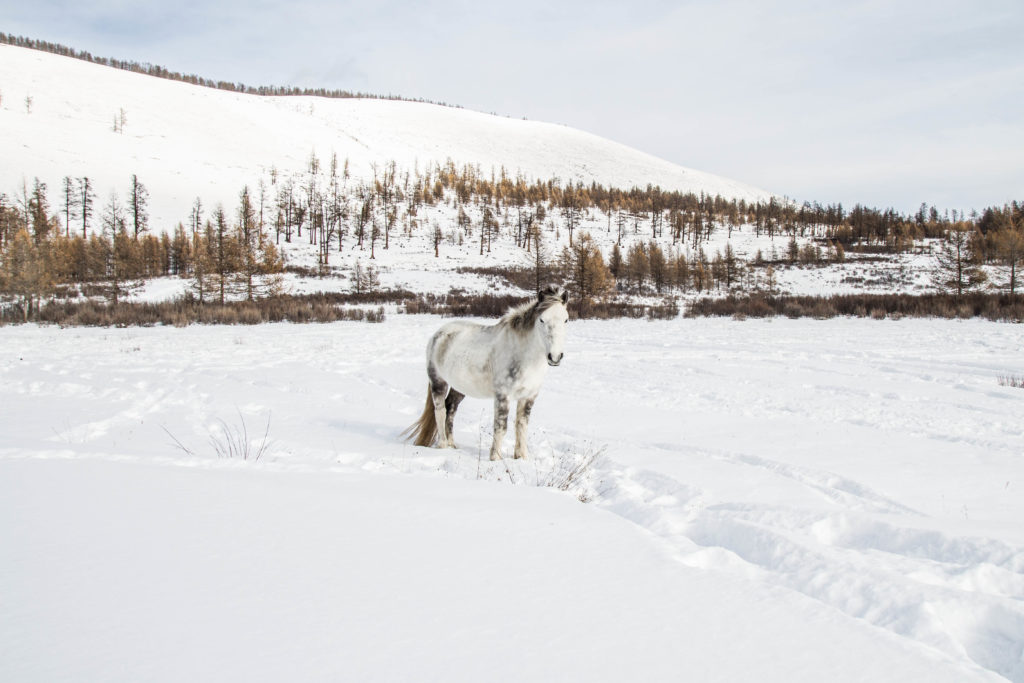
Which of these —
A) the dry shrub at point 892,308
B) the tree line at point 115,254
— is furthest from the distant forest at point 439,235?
the dry shrub at point 892,308

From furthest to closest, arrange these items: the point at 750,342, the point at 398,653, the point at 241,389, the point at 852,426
Answer: the point at 750,342 → the point at 241,389 → the point at 852,426 → the point at 398,653

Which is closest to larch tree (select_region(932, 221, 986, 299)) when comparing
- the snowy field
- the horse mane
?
the snowy field

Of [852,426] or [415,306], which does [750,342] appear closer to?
[852,426]

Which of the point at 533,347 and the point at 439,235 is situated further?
the point at 439,235

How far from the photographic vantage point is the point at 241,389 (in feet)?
29.2

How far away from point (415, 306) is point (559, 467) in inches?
1024

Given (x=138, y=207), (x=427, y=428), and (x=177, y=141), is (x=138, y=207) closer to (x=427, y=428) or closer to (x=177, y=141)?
(x=177, y=141)

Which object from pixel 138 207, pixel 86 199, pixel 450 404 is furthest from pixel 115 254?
pixel 450 404

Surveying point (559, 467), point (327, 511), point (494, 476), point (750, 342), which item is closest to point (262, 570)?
point (327, 511)

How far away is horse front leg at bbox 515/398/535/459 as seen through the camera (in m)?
5.45

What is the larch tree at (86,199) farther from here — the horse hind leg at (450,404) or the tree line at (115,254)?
the horse hind leg at (450,404)

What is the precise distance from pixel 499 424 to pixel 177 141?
424ft

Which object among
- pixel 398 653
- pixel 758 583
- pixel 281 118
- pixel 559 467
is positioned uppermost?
pixel 281 118

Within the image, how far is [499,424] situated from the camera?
5.51 meters
